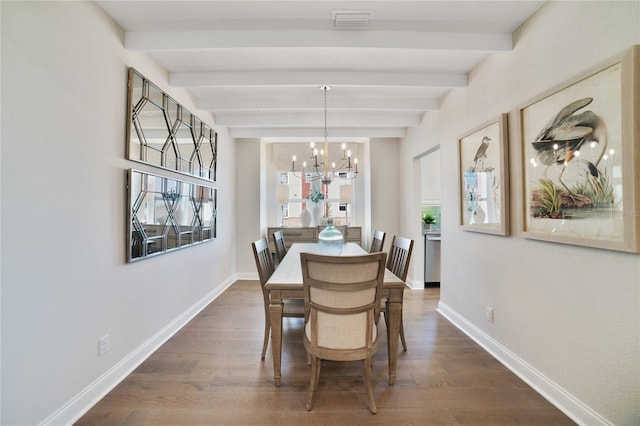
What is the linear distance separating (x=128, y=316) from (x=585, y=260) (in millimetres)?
3072

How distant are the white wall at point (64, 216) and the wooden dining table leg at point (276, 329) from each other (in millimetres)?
1141

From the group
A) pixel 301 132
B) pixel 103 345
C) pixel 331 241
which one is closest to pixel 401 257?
pixel 331 241

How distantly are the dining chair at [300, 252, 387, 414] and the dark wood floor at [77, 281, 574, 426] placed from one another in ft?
0.52

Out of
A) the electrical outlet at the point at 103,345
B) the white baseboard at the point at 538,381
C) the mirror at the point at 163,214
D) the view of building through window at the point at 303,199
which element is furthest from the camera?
the view of building through window at the point at 303,199

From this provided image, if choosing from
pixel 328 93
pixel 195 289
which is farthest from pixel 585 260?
pixel 195 289

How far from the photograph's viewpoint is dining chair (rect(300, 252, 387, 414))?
59.8 inches

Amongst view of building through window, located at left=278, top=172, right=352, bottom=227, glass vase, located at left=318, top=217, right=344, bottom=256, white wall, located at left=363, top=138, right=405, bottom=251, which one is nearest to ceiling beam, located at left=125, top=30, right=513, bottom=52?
glass vase, located at left=318, top=217, right=344, bottom=256

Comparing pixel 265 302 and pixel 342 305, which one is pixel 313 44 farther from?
pixel 265 302

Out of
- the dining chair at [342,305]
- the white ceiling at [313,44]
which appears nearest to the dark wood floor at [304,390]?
the dining chair at [342,305]

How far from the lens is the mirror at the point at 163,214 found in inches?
81.7

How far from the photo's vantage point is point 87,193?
5.53ft

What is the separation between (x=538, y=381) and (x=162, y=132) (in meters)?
3.55

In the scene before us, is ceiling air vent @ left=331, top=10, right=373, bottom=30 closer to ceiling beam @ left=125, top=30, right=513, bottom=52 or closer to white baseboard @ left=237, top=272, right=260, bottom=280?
ceiling beam @ left=125, top=30, right=513, bottom=52

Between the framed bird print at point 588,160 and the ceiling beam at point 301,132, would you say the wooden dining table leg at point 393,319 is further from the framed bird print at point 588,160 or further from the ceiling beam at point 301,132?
the ceiling beam at point 301,132
